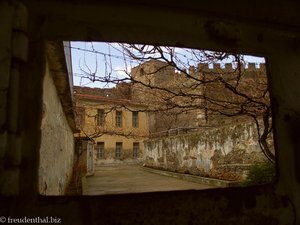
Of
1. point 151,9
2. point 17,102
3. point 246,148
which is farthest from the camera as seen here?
point 246,148

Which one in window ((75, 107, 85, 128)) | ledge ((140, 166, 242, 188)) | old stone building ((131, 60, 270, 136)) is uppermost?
window ((75, 107, 85, 128))

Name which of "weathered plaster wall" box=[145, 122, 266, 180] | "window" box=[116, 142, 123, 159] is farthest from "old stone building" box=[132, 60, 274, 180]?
"window" box=[116, 142, 123, 159]

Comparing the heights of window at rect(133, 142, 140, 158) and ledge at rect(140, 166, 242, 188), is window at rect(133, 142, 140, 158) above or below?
above

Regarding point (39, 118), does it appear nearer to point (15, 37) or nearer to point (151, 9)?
point (15, 37)

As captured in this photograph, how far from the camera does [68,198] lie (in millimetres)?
1111

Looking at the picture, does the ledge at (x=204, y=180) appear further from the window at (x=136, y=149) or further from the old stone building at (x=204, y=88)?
the window at (x=136, y=149)

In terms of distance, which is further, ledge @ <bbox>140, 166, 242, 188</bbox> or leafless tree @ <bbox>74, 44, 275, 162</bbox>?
ledge @ <bbox>140, 166, 242, 188</bbox>

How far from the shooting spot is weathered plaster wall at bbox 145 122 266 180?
9594 mm

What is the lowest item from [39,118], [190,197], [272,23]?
[190,197]

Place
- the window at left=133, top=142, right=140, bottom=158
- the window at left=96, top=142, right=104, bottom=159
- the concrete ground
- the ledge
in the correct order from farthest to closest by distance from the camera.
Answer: the window at left=133, top=142, right=140, bottom=158 → the window at left=96, top=142, right=104, bottom=159 → the concrete ground → the ledge

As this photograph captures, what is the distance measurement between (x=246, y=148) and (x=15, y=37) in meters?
9.48

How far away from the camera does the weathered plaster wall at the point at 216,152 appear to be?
9594 mm

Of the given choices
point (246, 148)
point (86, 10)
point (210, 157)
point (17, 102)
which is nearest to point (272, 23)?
point (86, 10)

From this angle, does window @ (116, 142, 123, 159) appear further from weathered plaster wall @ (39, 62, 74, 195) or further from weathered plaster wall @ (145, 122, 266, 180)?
weathered plaster wall @ (39, 62, 74, 195)
